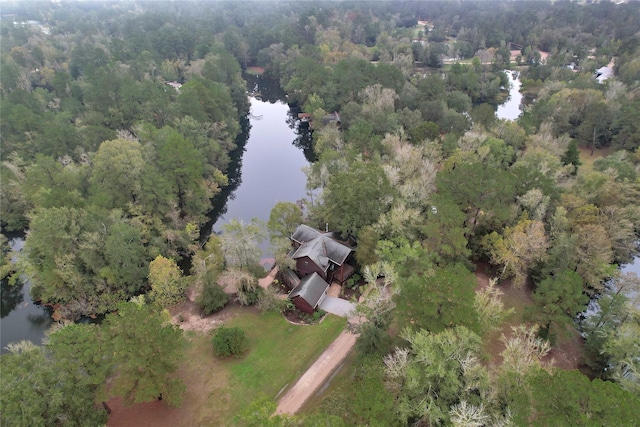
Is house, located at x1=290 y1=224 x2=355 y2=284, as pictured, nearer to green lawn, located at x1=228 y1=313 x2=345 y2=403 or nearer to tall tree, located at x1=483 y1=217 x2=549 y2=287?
green lawn, located at x1=228 y1=313 x2=345 y2=403

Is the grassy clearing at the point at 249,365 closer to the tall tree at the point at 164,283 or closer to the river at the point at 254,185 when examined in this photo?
the tall tree at the point at 164,283

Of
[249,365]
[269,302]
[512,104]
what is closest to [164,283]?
[269,302]

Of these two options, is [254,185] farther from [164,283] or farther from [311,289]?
[311,289]

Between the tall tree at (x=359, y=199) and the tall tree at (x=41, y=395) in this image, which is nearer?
the tall tree at (x=41, y=395)

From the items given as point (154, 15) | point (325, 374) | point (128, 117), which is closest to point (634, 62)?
point (325, 374)

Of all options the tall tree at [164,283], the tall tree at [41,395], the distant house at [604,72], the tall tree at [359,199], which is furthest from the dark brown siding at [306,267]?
the distant house at [604,72]

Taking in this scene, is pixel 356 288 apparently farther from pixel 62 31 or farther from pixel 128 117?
pixel 62 31
